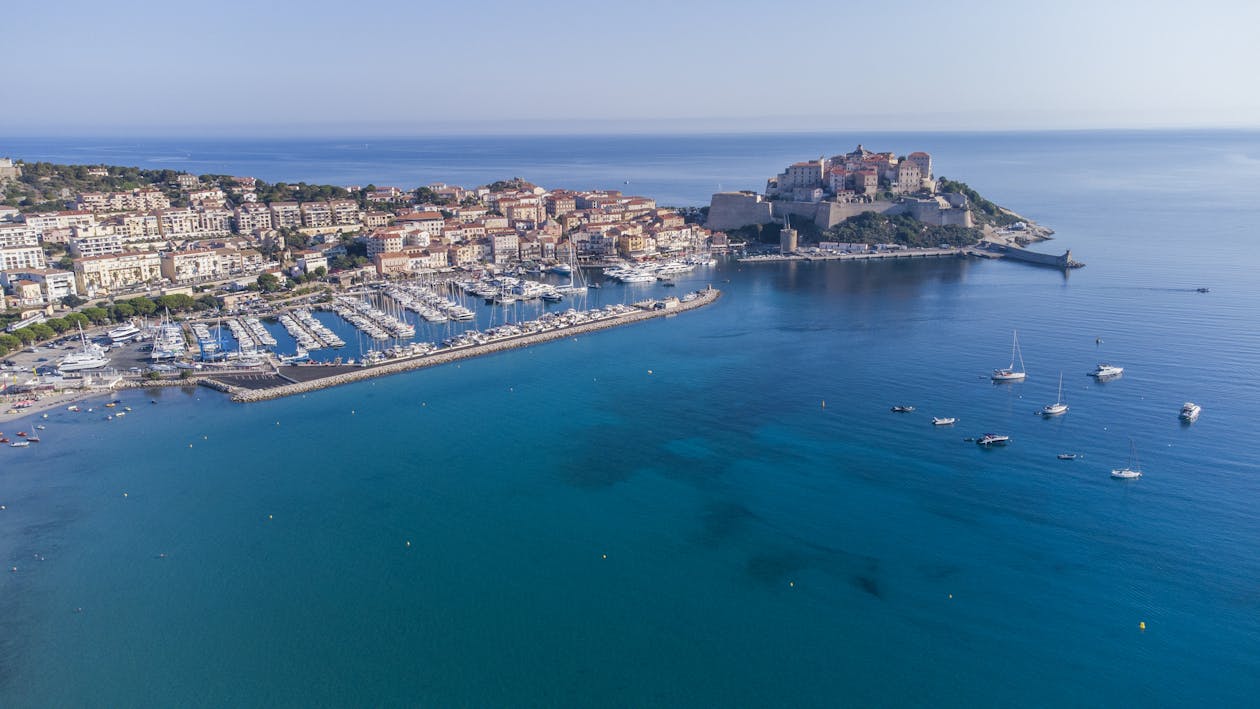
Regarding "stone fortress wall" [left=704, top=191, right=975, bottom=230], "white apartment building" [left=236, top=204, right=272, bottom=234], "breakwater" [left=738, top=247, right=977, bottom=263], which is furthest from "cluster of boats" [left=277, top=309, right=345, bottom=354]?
"stone fortress wall" [left=704, top=191, right=975, bottom=230]

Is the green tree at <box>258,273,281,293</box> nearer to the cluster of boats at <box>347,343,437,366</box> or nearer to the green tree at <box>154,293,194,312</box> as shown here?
the green tree at <box>154,293,194,312</box>

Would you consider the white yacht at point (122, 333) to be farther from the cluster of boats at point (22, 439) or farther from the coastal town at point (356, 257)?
the cluster of boats at point (22, 439)

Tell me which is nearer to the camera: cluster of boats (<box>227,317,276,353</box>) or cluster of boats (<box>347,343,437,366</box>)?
cluster of boats (<box>347,343,437,366</box>)

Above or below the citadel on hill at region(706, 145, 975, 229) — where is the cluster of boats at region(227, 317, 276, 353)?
below

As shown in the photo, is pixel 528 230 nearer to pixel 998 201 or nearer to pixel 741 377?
pixel 741 377

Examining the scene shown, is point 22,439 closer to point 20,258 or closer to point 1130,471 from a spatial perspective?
point 20,258

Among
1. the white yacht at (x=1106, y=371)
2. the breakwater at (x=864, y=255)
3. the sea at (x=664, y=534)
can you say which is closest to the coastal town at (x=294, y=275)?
the sea at (x=664, y=534)

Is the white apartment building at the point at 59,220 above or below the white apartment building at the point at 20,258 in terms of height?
above
